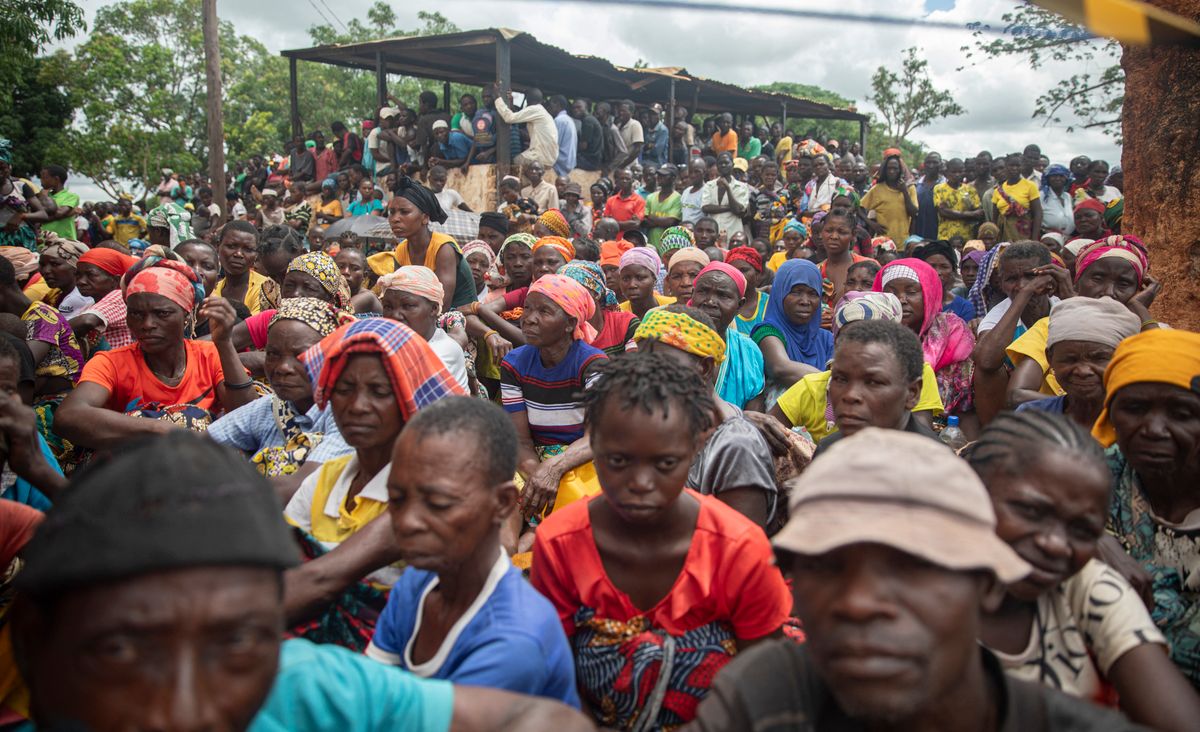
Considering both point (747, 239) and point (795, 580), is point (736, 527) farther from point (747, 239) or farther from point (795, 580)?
point (747, 239)

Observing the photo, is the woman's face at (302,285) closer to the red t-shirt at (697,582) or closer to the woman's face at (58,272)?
the woman's face at (58,272)

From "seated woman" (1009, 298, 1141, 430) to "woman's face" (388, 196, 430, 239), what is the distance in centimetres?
477

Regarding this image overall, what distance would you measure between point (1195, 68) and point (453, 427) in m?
4.56

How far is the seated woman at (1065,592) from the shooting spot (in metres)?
1.71

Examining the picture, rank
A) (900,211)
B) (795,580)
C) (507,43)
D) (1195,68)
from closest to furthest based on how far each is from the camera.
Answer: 1. (795,580)
2. (1195,68)
3. (900,211)
4. (507,43)

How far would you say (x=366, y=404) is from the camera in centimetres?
260

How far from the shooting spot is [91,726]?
1.13 metres

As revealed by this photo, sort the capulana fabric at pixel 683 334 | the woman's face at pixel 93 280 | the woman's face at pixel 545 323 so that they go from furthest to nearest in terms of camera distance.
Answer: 1. the woman's face at pixel 93 280
2. the woman's face at pixel 545 323
3. the capulana fabric at pixel 683 334

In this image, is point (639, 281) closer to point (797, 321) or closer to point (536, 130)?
point (797, 321)

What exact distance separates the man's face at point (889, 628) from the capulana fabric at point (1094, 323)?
2.41 metres

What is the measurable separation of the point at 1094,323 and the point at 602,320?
296 cm

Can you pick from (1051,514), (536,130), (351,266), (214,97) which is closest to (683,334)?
(1051,514)

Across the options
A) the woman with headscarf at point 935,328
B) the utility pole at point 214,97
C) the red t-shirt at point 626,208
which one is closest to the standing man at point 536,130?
the red t-shirt at point 626,208

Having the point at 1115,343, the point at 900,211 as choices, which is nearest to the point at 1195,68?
the point at 1115,343
